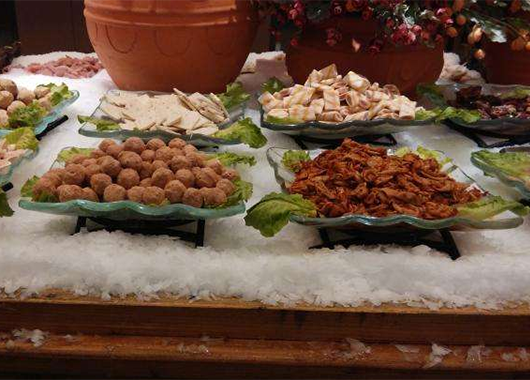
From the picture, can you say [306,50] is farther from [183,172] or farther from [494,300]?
[494,300]

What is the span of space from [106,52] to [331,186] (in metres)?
1.14

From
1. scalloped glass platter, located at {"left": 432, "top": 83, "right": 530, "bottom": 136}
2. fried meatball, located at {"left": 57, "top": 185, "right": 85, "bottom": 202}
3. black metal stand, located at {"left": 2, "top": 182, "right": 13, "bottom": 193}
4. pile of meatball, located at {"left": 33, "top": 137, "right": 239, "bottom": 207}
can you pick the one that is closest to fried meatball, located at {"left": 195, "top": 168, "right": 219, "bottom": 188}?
pile of meatball, located at {"left": 33, "top": 137, "right": 239, "bottom": 207}

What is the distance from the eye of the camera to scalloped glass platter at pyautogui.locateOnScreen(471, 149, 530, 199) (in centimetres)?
118

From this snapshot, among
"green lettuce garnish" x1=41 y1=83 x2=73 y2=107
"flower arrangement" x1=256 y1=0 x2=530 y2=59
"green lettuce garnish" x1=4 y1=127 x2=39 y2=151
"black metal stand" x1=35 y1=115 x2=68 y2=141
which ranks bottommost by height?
"black metal stand" x1=35 y1=115 x2=68 y2=141

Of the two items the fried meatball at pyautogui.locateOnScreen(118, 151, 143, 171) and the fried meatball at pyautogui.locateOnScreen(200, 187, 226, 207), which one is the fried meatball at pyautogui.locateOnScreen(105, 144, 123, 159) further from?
the fried meatball at pyautogui.locateOnScreen(200, 187, 226, 207)

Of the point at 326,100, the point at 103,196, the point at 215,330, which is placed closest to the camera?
the point at 215,330

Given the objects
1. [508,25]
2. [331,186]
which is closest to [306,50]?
[508,25]

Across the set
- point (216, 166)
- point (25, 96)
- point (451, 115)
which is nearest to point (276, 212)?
point (216, 166)

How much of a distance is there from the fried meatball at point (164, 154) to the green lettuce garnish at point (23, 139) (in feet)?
1.22

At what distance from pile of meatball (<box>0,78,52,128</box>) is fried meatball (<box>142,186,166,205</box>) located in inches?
28.2

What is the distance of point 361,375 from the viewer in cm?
99

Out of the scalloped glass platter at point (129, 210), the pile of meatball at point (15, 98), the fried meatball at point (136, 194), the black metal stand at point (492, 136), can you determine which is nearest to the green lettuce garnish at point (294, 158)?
the scalloped glass platter at point (129, 210)

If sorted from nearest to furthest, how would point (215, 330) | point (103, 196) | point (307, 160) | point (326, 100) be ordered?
point (215, 330) < point (103, 196) < point (307, 160) < point (326, 100)

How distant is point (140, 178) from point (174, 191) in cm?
12
